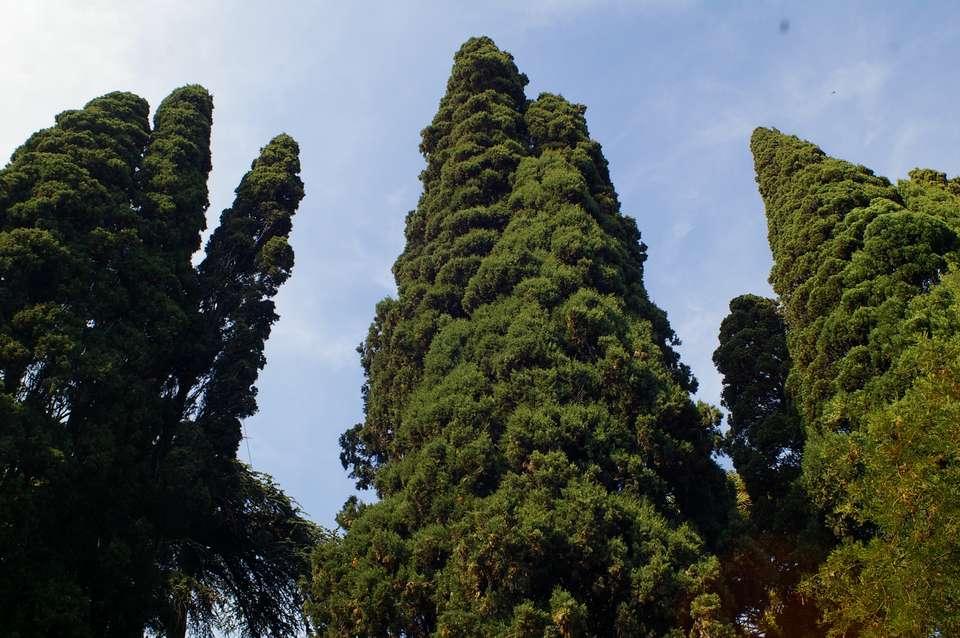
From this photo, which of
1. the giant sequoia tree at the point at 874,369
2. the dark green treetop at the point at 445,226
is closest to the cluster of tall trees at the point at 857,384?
the giant sequoia tree at the point at 874,369

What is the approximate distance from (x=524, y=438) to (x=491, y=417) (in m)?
1.25

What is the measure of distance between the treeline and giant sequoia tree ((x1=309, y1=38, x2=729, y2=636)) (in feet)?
0.19

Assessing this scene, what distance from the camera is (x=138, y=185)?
21.9 m

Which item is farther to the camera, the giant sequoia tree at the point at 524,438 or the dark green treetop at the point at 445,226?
the dark green treetop at the point at 445,226

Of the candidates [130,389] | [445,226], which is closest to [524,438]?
[130,389]

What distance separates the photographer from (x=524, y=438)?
15484mm

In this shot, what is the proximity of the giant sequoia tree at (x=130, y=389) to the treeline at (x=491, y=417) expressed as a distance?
7 centimetres

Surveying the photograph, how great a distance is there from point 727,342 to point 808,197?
4315 millimetres

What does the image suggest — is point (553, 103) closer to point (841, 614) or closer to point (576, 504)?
point (576, 504)

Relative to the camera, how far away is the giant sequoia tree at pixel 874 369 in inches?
431

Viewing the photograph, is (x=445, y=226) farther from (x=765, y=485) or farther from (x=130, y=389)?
(x=765, y=485)

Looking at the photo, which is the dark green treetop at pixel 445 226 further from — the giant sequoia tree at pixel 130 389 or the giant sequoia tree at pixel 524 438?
the giant sequoia tree at pixel 130 389

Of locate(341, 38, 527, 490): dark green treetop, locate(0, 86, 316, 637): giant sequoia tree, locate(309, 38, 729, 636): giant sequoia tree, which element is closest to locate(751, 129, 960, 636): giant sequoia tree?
locate(309, 38, 729, 636): giant sequoia tree

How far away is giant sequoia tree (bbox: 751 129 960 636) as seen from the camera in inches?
431
